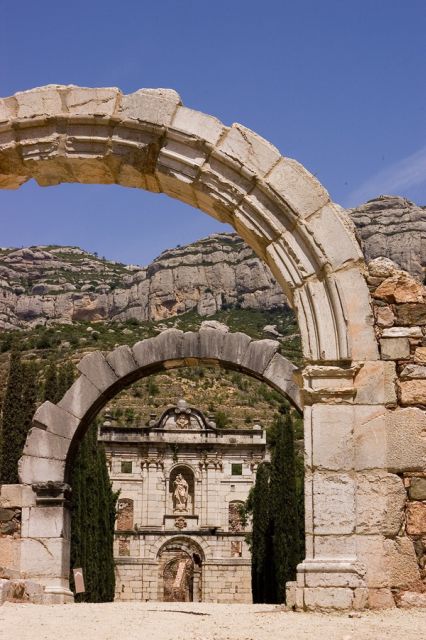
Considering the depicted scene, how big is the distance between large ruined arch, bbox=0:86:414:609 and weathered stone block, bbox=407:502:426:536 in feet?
0.28

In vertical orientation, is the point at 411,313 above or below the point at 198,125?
below

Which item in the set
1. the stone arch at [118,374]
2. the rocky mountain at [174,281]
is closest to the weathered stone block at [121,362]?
the stone arch at [118,374]

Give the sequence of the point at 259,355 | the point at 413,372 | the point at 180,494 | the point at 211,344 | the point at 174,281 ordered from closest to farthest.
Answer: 1. the point at 413,372
2. the point at 259,355
3. the point at 211,344
4. the point at 180,494
5. the point at 174,281

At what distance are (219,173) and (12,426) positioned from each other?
24618 mm

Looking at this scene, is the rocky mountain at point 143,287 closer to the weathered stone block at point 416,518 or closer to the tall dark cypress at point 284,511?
the tall dark cypress at point 284,511

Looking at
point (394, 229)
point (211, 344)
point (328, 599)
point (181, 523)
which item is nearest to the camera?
point (328, 599)

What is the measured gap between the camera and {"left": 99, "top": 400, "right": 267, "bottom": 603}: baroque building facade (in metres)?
38.7

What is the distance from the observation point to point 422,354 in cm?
632

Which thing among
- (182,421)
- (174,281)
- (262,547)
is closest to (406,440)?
(262,547)

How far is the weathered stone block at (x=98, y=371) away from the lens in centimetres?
1278

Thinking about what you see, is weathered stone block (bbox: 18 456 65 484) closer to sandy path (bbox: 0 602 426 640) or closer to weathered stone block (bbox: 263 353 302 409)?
weathered stone block (bbox: 263 353 302 409)

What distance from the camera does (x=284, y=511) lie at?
2397 centimetres

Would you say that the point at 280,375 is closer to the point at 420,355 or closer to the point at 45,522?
the point at 45,522

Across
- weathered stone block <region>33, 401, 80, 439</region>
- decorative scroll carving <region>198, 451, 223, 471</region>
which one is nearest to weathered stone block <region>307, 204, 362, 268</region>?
weathered stone block <region>33, 401, 80, 439</region>
